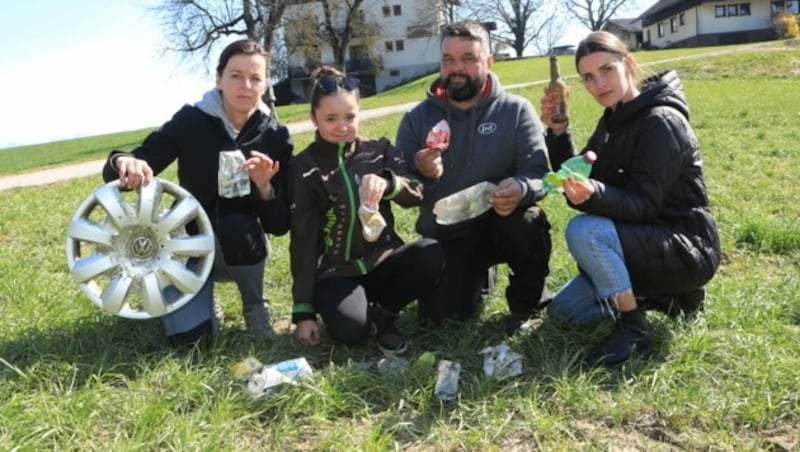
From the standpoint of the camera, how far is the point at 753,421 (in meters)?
2.55

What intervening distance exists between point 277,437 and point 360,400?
0.41 metres

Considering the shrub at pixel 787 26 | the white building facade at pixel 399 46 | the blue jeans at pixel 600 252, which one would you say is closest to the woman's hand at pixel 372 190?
the blue jeans at pixel 600 252

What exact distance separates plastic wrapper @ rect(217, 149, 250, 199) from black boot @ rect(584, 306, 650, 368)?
6.15 ft

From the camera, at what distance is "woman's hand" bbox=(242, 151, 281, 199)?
332 cm

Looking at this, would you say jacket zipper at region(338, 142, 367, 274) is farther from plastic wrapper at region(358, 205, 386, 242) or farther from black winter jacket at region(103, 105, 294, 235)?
black winter jacket at region(103, 105, 294, 235)

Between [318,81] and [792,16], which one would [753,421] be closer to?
[318,81]

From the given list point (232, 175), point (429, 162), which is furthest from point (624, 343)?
point (232, 175)

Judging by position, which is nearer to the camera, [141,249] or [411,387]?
[411,387]

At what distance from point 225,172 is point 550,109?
5.79ft

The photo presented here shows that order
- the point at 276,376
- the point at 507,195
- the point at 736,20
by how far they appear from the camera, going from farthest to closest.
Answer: the point at 736,20 < the point at 507,195 < the point at 276,376

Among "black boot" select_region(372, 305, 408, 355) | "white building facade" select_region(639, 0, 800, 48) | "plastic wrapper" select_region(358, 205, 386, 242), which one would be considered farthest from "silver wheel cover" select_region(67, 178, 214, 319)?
"white building facade" select_region(639, 0, 800, 48)

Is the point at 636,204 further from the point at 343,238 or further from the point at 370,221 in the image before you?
the point at 343,238

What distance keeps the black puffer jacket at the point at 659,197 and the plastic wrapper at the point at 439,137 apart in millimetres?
809

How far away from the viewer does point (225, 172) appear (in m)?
3.40
